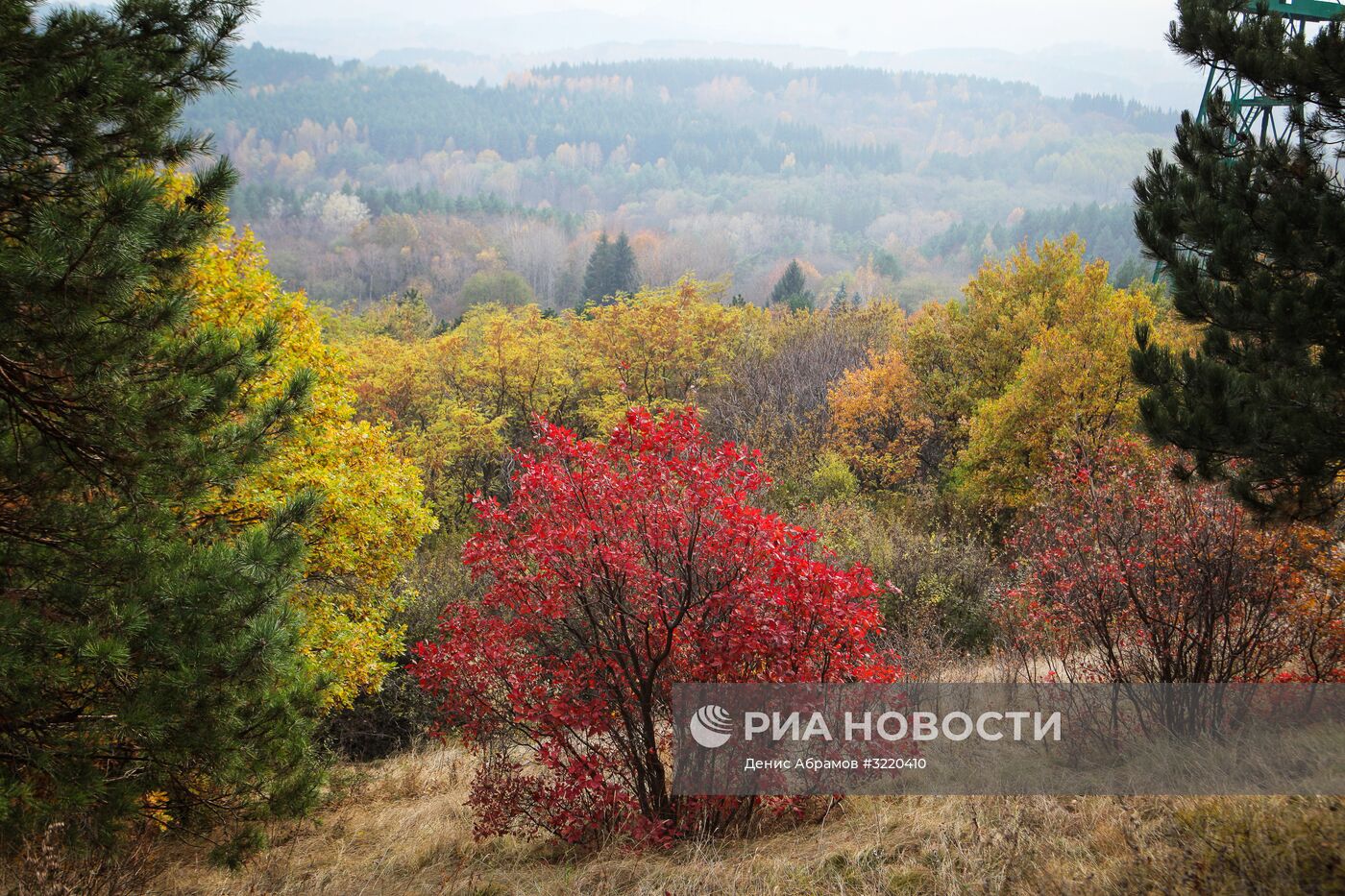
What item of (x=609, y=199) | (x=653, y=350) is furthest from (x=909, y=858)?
(x=609, y=199)

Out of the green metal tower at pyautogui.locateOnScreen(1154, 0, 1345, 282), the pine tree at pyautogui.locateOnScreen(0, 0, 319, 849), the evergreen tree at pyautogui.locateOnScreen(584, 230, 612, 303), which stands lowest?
the evergreen tree at pyautogui.locateOnScreen(584, 230, 612, 303)

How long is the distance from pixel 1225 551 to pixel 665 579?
14.8 ft

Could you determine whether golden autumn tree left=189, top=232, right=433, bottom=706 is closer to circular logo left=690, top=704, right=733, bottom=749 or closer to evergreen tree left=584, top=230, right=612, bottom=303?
circular logo left=690, top=704, right=733, bottom=749

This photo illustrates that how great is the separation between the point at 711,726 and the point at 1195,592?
13.3 feet

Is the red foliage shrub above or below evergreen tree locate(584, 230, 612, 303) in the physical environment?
above

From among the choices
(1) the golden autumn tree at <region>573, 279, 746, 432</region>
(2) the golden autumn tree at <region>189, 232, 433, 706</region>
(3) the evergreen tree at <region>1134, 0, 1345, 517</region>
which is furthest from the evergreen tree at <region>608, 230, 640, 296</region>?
(3) the evergreen tree at <region>1134, 0, 1345, 517</region>

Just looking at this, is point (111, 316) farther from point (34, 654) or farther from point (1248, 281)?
point (1248, 281)

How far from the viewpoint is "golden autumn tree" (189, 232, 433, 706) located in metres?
9.77

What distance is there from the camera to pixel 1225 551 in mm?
6648

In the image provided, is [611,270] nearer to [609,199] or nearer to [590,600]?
[590,600]

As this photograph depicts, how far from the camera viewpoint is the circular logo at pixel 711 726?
595cm

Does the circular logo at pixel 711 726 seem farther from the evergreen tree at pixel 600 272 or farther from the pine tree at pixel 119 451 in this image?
the evergreen tree at pixel 600 272

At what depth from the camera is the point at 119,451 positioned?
4.88m

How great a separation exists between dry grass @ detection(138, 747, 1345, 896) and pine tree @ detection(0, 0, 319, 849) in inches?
64.1
